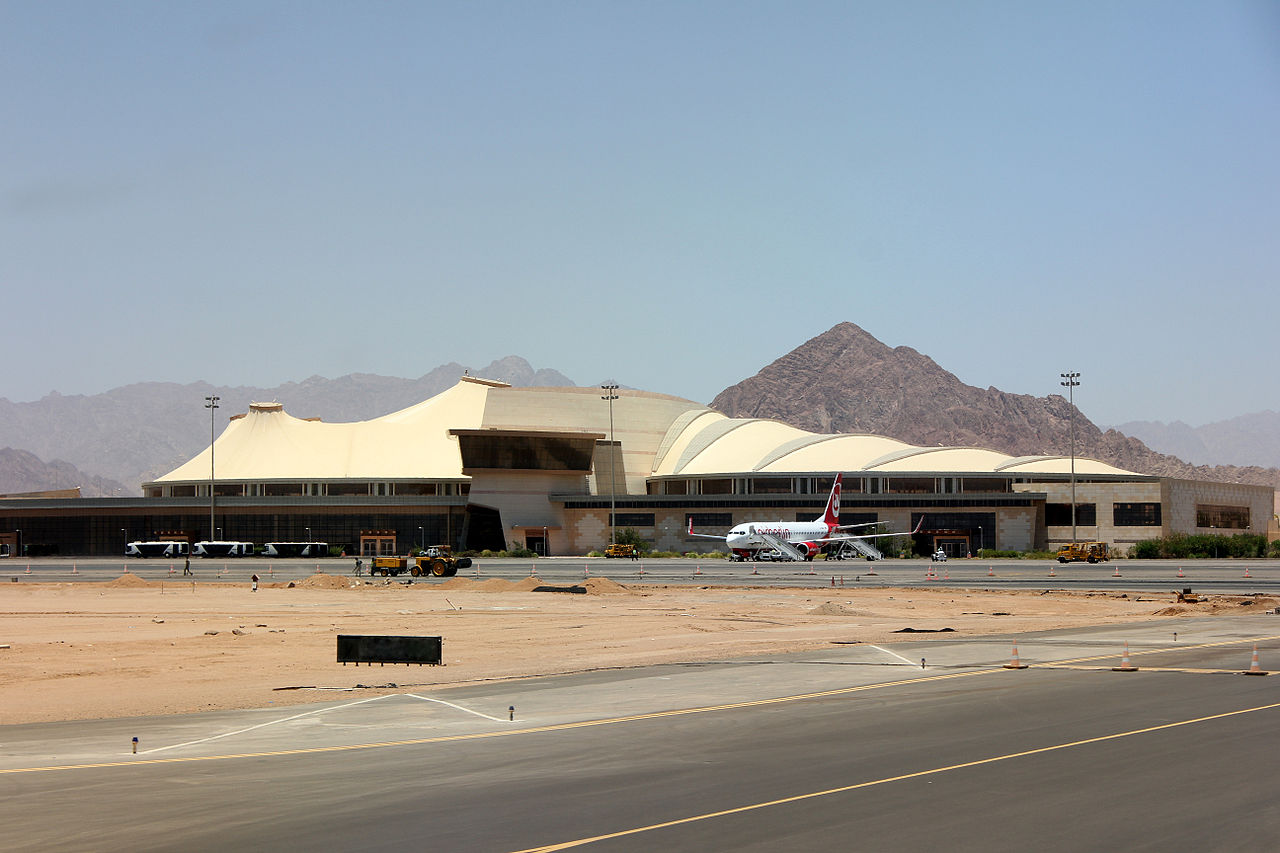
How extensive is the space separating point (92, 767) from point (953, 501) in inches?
4149

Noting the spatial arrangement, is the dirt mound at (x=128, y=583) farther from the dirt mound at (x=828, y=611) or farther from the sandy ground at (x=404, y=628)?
the dirt mound at (x=828, y=611)

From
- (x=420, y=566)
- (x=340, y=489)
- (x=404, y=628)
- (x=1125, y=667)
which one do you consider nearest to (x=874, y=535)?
(x=420, y=566)

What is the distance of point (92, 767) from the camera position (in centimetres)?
1541

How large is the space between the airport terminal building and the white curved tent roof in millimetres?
347

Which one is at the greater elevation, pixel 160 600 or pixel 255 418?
pixel 255 418

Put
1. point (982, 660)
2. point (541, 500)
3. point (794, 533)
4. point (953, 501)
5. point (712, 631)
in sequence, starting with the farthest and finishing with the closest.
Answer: point (541, 500) → point (953, 501) → point (794, 533) → point (712, 631) → point (982, 660)

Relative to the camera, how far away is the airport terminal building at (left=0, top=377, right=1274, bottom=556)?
11338 cm

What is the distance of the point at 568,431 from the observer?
13000 cm

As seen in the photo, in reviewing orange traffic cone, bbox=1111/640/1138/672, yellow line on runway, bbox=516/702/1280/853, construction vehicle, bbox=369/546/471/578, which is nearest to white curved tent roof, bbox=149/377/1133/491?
construction vehicle, bbox=369/546/471/578

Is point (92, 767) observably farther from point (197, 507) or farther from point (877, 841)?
point (197, 507)

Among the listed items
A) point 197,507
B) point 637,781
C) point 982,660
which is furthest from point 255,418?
point 637,781

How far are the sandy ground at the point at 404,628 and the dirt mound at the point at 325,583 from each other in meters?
0.68

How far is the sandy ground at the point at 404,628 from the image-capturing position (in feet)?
84.5

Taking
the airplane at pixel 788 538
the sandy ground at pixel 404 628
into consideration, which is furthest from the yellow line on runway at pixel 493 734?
the airplane at pixel 788 538
